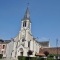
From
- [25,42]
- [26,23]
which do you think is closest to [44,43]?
[26,23]

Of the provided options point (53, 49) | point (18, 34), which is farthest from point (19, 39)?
point (53, 49)

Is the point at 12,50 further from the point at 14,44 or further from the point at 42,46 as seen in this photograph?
the point at 42,46

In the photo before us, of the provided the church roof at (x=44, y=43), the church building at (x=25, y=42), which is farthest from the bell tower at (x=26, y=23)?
the church roof at (x=44, y=43)

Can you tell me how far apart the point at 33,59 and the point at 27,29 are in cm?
2400

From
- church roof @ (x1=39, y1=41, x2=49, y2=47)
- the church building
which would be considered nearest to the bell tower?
the church building

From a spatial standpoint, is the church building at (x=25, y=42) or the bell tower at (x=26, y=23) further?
the bell tower at (x=26, y=23)

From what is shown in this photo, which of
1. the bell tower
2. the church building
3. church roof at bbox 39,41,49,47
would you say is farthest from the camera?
church roof at bbox 39,41,49,47

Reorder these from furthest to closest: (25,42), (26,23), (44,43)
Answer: (44,43), (26,23), (25,42)

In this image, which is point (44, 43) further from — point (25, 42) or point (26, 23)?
point (25, 42)

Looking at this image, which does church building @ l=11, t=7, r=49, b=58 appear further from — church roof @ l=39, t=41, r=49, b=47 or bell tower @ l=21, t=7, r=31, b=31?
church roof @ l=39, t=41, r=49, b=47

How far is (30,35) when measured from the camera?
249 feet

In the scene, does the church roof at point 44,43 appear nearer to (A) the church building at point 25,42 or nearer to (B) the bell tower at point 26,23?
(A) the church building at point 25,42

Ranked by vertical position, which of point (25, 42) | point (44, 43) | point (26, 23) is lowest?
point (25, 42)

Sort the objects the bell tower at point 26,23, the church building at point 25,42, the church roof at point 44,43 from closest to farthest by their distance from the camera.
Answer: the church building at point 25,42 → the bell tower at point 26,23 → the church roof at point 44,43
